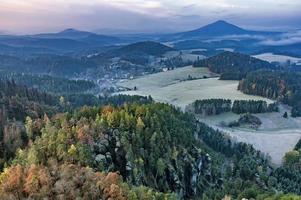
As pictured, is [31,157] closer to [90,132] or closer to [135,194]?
[90,132]

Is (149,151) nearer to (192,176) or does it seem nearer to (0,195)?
(192,176)

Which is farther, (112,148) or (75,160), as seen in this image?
(112,148)

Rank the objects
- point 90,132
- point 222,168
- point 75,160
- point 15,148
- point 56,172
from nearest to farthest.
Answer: point 56,172 → point 75,160 → point 90,132 → point 15,148 → point 222,168

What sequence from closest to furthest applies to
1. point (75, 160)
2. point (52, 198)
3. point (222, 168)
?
point (52, 198), point (75, 160), point (222, 168)

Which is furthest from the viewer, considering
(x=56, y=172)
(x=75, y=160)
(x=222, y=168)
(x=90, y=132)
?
(x=222, y=168)

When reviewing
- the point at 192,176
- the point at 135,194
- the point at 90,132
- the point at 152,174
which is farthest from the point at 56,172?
the point at 192,176

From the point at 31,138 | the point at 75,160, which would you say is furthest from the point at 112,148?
the point at 31,138

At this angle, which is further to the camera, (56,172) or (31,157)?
(31,157)

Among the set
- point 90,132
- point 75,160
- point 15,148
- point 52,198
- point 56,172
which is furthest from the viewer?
point 15,148

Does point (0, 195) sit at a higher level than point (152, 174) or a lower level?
higher
